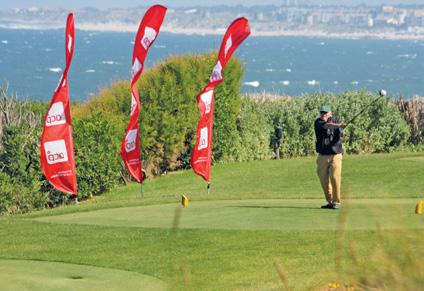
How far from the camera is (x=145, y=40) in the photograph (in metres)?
20.4

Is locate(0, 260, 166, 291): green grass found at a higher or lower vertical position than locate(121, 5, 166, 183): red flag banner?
lower

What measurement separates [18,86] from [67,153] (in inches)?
4092

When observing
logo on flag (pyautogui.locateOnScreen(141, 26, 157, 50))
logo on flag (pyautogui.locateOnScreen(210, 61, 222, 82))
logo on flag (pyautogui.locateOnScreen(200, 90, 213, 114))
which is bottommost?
logo on flag (pyautogui.locateOnScreen(200, 90, 213, 114))

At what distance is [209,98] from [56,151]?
4013 millimetres

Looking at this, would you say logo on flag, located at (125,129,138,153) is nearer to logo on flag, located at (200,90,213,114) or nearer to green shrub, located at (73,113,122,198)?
logo on flag, located at (200,90,213,114)

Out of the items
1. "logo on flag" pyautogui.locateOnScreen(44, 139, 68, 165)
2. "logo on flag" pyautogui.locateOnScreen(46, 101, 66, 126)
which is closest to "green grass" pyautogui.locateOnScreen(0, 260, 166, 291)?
"logo on flag" pyautogui.locateOnScreen(44, 139, 68, 165)

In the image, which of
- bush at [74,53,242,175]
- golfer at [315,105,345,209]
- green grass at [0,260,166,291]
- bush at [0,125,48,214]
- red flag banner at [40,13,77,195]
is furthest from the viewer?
bush at [74,53,242,175]

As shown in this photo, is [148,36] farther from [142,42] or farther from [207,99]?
[207,99]

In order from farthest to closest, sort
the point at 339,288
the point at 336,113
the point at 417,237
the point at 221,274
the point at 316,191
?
the point at 336,113 → the point at 316,191 → the point at 221,274 → the point at 339,288 → the point at 417,237

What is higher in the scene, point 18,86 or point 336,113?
point 336,113

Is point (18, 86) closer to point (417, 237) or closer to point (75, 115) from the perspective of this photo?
point (75, 115)

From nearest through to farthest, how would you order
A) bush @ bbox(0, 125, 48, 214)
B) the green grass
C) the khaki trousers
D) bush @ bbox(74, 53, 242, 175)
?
the green grass, the khaki trousers, bush @ bbox(0, 125, 48, 214), bush @ bbox(74, 53, 242, 175)

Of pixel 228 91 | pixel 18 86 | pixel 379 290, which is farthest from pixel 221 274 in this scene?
pixel 18 86

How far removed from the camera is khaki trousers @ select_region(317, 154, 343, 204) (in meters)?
16.4
